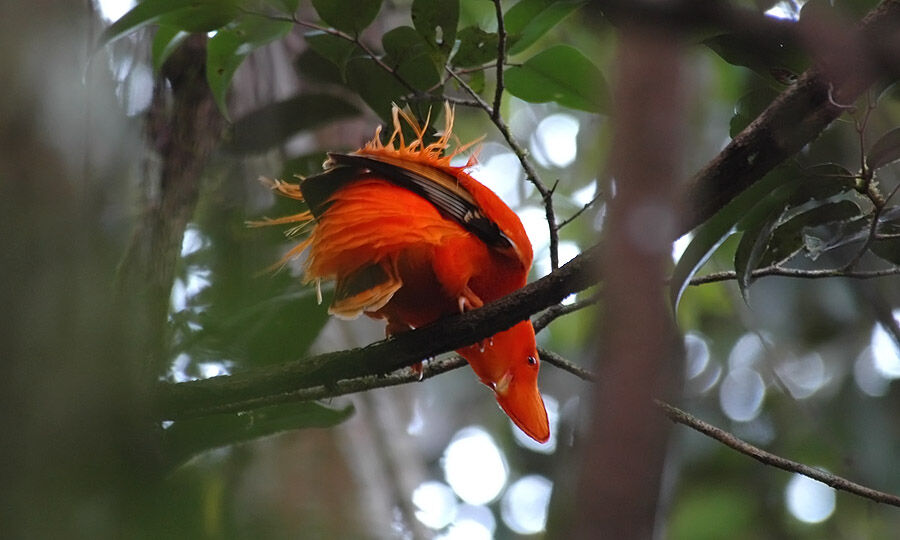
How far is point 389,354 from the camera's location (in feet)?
7.61

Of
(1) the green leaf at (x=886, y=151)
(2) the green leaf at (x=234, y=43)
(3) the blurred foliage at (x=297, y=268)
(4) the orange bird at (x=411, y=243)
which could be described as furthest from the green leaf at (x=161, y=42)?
(1) the green leaf at (x=886, y=151)

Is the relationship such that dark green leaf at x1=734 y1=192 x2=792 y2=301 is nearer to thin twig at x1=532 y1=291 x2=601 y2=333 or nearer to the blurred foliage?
the blurred foliage

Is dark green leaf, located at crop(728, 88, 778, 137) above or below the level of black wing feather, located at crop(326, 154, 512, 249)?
above

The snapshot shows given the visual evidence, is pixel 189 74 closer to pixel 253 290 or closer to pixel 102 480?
pixel 253 290

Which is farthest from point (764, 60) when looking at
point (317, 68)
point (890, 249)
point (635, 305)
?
point (635, 305)

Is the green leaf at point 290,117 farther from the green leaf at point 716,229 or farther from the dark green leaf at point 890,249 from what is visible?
the dark green leaf at point 890,249

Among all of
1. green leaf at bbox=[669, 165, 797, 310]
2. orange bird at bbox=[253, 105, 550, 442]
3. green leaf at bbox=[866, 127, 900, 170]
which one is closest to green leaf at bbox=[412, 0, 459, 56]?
orange bird at bbox=[253, 105, 550, 442]

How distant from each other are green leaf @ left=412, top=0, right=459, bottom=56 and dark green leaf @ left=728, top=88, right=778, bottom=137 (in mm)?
789

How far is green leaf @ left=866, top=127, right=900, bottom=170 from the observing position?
2.07 metres

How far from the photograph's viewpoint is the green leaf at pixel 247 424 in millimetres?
1972

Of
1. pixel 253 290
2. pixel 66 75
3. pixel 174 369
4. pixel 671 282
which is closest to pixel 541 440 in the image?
pixel 671 282

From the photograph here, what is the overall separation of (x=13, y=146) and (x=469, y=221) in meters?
1.78

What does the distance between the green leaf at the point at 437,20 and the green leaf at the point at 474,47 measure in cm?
6

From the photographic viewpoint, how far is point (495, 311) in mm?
2229
